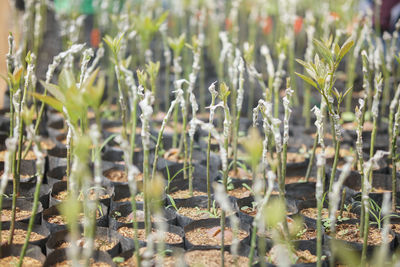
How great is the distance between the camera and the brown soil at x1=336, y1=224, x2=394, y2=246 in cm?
146

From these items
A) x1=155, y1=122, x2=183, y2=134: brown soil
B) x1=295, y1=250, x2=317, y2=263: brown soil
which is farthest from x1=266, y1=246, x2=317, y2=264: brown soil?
x1=155, y1=122, x2=183, y2=134: brown soil

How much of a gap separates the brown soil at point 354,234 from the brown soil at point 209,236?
29 centimetres

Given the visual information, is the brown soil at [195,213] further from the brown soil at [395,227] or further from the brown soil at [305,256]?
the brown soil at [395,227]

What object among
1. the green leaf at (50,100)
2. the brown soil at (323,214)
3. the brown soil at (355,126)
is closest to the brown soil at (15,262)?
the green leaf at (50,100)

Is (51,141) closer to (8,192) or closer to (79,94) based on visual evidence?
(8,192)

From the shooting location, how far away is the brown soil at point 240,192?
5.78 ft

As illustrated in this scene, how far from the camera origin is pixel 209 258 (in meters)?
1.34

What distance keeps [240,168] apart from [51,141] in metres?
0.94

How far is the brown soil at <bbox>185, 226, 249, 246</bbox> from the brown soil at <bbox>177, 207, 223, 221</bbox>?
0.08 metres

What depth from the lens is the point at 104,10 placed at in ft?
10.5

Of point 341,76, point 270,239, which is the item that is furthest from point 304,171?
point 341,76

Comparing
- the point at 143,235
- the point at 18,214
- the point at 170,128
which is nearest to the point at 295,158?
the point at 170,128

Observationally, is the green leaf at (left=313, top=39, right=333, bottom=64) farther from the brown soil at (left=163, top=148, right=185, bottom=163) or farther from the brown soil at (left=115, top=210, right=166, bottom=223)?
the brown soil at (left=163, top=148, right=185, bottom=163)

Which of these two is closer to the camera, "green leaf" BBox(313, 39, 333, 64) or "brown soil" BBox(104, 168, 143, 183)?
"green leaf" BBox(313, 39, 333, 64)
